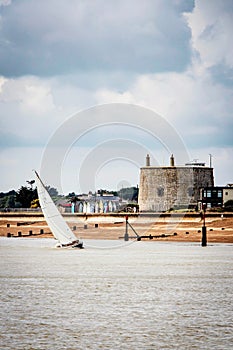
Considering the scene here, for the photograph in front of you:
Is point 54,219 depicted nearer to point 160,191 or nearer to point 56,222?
point 56,222

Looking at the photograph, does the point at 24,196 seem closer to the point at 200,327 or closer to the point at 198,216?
the point at 198,216

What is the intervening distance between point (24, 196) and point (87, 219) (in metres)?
71.3

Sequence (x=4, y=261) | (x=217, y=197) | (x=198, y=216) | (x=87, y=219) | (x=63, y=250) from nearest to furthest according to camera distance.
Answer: (x=4, y=261) < (x=63, y=250) < (x=198, y=216) < (x=87, y=219) < (x=217, y=197)

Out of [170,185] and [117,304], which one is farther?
[170,185]

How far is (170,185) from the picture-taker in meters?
135

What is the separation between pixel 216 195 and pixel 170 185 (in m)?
10.9

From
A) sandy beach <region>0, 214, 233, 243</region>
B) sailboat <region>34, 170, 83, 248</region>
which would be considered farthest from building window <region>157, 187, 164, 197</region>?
sailboat <region>34, 170, 83, 248</region>

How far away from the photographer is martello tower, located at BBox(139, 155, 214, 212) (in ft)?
437

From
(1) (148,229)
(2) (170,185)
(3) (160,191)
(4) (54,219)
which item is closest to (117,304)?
(4) (54,219)

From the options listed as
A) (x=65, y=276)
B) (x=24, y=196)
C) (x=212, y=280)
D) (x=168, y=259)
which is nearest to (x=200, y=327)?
(x=212, y=280)

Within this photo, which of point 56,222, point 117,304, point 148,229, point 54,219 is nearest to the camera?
point 117,304

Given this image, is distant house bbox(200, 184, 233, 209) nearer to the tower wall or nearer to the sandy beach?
the tower wall

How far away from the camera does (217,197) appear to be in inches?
→ 5000

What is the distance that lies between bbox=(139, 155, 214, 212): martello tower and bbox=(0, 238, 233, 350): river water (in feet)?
315
